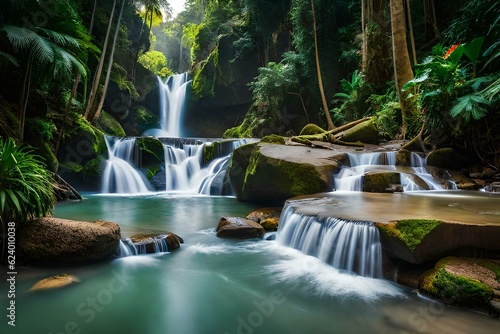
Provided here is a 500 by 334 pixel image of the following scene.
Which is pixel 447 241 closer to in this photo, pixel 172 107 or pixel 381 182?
pixel 381 182

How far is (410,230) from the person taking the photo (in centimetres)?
374

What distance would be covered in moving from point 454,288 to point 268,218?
146 inches

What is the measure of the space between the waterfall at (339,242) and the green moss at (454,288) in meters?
0.63

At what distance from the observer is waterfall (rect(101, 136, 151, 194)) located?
1234cm

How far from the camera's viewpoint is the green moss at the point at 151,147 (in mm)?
13586

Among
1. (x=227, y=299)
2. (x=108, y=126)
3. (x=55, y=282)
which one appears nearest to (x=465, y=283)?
(x=227, y=299)

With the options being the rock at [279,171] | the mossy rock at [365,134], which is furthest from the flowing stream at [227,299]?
the mossy rock at [365,134]

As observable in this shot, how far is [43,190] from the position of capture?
4.59 m

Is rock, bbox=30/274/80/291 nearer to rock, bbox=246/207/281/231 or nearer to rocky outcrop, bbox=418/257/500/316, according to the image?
rock, bbox=246/207/281/231

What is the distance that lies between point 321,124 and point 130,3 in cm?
1274

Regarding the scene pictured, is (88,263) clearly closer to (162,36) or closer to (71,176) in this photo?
(71,176)

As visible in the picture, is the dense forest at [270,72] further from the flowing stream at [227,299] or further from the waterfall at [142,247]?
the waterfall at [142,247]

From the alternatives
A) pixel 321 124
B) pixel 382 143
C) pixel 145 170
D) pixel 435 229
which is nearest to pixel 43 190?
pixel 435 229

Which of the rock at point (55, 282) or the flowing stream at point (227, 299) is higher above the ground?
the rock at point (55, 282)
